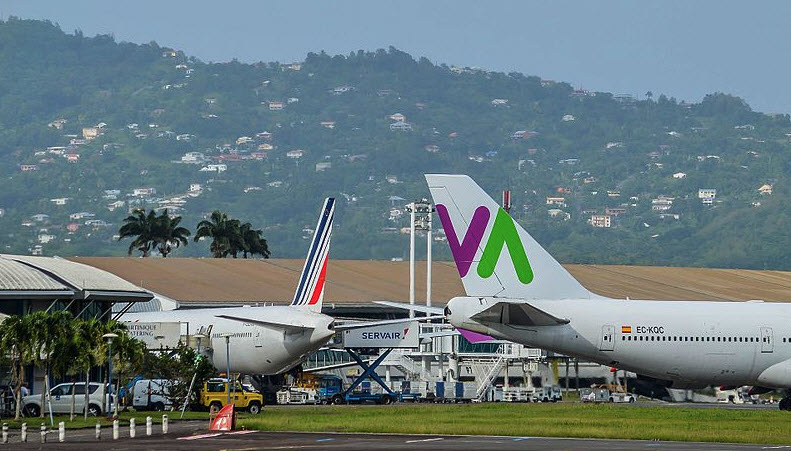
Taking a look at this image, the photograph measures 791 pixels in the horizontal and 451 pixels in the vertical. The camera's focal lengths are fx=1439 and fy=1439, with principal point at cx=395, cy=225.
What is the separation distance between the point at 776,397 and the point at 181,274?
162 ft

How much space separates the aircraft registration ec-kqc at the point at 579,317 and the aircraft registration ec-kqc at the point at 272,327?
37.7ft

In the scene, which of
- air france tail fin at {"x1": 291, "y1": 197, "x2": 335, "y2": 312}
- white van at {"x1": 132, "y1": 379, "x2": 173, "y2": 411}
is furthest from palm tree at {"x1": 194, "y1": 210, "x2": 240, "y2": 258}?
white van at {"x1": 132, "y1": 379, "x2": 173, "y2": 411}

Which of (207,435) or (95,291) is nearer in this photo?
(207,435)

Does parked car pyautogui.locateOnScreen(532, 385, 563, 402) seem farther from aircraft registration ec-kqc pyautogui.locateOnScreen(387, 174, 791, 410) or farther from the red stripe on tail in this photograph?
aircraft registration ec-kqc pyautogui.locateOnScreen(387, 174, 791, 410)

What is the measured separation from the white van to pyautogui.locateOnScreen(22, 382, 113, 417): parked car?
2.40m

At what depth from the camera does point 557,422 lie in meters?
50.4

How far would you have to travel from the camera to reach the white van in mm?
63906

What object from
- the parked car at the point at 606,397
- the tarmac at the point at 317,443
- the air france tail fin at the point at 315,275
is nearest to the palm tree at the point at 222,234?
the parked car at the point at 606,397

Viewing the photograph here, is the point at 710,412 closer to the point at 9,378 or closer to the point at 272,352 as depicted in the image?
the point at 272,352

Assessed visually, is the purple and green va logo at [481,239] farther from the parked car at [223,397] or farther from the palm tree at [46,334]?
the palm tree at [46,334]

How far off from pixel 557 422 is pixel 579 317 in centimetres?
→ 649

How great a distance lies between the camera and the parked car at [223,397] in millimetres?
61219

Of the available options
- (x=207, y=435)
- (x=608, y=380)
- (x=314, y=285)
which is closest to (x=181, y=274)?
(x=608, y=380)

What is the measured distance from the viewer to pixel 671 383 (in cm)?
6175
